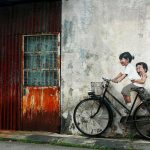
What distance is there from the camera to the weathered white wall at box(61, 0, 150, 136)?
11.6m

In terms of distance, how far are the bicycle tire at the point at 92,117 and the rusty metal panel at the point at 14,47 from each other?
41.3 inches

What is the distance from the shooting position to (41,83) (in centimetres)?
1259

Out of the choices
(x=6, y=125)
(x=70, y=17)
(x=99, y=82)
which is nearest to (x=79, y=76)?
(x=99, y=82)

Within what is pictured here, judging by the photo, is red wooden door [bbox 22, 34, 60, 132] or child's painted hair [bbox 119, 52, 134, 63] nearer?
child's painted hair [bbox 119, 52, 134, 63]

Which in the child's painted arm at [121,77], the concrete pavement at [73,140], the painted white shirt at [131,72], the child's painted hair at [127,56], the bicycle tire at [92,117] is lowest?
the concrete pavement at [73,140]

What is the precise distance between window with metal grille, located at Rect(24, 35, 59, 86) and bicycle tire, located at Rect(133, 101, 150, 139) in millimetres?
2263

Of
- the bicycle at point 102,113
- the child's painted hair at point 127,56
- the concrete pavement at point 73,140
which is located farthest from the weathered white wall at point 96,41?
the concrete pavement at point 73,140

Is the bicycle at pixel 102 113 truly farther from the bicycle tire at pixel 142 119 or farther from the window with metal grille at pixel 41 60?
the window with metal grille at pixel 41 60

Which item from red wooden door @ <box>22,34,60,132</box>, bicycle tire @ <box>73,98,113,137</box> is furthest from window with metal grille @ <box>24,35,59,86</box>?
bicycle tire @ <box>73,98,113,137</box>

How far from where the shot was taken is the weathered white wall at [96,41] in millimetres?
11594

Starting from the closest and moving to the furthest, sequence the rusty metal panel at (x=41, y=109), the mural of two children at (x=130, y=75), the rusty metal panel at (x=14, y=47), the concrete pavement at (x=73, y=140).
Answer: the concrete pavement at (x=73, y=140)
the mural of two children at (x=130, y=75)
the rusty metal panel at (x=41, y=109)
the rusty metal panel at (x=14, y=47)

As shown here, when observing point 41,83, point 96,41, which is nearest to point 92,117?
point 41,83

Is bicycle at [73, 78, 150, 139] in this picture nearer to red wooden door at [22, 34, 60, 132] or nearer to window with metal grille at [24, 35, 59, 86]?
red wooden door at [22, 34, 60, 132]

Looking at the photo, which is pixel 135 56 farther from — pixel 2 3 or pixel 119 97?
pixel 2 3
